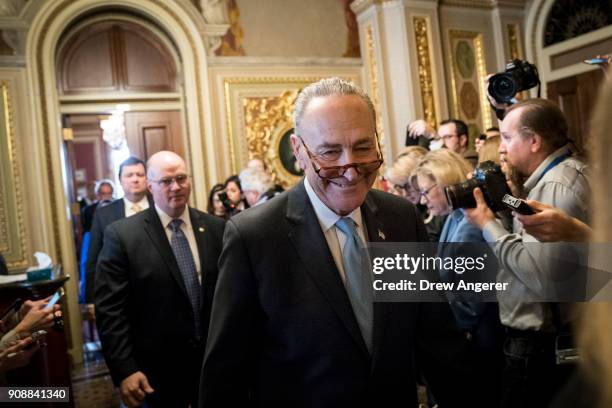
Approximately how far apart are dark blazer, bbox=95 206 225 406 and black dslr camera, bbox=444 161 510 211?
4.40ft

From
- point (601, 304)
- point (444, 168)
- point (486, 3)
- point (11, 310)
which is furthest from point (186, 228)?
point (486, 3)

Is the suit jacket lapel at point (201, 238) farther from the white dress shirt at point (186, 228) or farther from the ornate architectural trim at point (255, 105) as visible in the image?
the ornate architectural trim at point (255, 105)

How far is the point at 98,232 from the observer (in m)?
4.44

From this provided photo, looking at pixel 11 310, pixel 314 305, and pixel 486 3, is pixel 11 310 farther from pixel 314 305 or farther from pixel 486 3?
pixel 486 3

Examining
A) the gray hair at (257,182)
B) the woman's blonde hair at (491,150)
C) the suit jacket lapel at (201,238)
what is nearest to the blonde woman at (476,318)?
the woman's blonde hair at (491,150)

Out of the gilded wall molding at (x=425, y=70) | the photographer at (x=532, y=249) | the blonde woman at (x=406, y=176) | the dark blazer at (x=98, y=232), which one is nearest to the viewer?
the photographer at (x=532, y=249)

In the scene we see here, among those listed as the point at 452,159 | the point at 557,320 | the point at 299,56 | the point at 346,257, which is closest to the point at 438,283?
the point at 346,257

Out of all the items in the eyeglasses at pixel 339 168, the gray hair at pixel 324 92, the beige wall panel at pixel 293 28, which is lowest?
the eyeglasses at pixel 339 168

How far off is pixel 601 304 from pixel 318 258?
2.97 ft

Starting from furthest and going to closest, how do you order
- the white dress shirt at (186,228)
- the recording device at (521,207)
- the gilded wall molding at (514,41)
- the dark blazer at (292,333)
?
the gilded wall molding at (514,41) → the white dress shirt at (186,228) → the recording device at (521,207) → the dark blazer at (292,333)

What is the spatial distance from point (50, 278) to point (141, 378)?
1.23m

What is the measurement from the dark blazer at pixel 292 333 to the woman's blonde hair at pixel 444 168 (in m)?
1.29

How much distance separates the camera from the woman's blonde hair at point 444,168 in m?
2.78

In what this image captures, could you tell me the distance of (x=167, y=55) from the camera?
6.68 m
